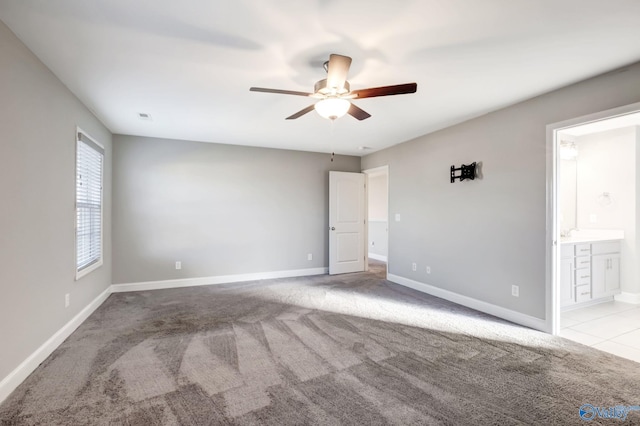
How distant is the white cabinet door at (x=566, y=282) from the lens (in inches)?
147

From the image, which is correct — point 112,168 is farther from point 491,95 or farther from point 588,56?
point 588,56

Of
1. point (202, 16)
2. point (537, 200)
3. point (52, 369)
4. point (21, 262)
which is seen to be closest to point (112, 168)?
point (21, 262)

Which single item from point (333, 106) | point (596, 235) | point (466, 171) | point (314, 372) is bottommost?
point (314, 372)

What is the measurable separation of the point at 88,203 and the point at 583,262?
6.33 m

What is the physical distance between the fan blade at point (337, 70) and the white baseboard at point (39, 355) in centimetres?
305

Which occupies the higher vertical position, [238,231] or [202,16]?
[202,16]

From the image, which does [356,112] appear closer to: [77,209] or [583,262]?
[77,209]

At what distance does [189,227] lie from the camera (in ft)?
16.8

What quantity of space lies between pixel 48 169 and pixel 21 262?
2.85 feet

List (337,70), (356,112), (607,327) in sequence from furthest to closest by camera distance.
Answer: (607,327) → (356,112) → (337,70)

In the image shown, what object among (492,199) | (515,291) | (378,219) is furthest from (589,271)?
(378,219)

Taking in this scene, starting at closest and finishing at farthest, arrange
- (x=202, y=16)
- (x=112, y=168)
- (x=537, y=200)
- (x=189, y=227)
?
(x=202, y=16)
(x=537, y=200)
(x=112, y=168)
(x=189, y=227)

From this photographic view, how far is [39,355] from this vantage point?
8.07ft

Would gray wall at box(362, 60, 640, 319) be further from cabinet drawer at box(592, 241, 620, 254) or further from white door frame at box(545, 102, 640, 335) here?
cabinet drawer at box(592, 241, 620, 254)
